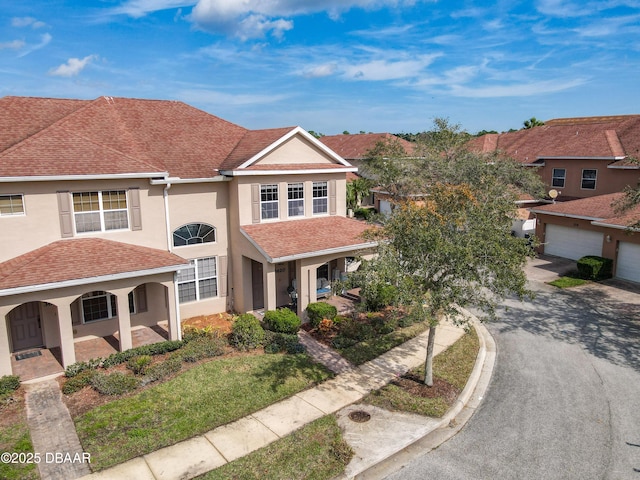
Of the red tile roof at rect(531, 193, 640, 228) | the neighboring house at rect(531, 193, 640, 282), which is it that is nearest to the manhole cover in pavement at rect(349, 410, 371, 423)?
the neighboring house at rect(531, 193, 640, 282)

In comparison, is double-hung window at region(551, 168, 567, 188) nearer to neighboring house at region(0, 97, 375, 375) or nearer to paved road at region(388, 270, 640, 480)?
paved road at region(388, 270, 640, 480)

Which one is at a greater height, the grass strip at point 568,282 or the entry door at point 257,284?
the entry door at point 257,284

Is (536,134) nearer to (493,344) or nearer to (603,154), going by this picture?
(603,154)

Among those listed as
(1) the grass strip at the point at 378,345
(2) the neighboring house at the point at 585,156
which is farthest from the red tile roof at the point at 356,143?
(1) the grass strip at the point at 378,345

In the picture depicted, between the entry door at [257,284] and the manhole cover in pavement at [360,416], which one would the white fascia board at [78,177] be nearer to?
the entry door at [257,284]

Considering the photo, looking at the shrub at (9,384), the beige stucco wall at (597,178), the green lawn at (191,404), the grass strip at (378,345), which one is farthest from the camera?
the beige stucco wall at (597,178)

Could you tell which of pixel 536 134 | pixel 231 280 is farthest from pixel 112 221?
pixel 536 134

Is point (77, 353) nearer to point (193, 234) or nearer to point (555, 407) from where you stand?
point (193, 234)
